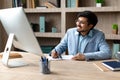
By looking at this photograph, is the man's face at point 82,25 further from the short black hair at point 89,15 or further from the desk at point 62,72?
the desk at point 62,72

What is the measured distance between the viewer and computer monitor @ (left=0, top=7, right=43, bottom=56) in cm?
171

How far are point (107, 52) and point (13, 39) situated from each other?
913mm

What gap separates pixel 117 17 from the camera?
3660 mm

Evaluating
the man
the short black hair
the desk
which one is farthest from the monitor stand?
the short black hair

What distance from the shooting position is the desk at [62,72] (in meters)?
1.55

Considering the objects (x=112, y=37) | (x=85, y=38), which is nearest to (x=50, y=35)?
(x=112, y=37)

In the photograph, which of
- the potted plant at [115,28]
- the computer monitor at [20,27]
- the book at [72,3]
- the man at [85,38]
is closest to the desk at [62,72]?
the computer monitor at [20,27]

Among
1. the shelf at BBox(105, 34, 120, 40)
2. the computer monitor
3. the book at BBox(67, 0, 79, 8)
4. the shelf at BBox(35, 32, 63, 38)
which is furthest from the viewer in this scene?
the shelf at BBox(35, 32, 63, 38)

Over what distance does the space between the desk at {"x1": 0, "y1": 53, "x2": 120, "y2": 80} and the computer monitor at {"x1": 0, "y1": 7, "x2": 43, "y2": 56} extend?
182 millimetres

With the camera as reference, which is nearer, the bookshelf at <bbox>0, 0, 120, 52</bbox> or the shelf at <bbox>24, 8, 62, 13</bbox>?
the bookshelf at <bbox>0, 0, 120, 52</bbox>

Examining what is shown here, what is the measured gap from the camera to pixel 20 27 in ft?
5.74

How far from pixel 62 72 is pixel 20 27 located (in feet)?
1.54

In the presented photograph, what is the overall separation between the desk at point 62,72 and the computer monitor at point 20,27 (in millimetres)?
182

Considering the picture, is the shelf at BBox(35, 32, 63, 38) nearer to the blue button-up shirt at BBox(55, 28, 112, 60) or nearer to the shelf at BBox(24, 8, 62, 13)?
the shelf at BBox(24, 8, 62, 13)
